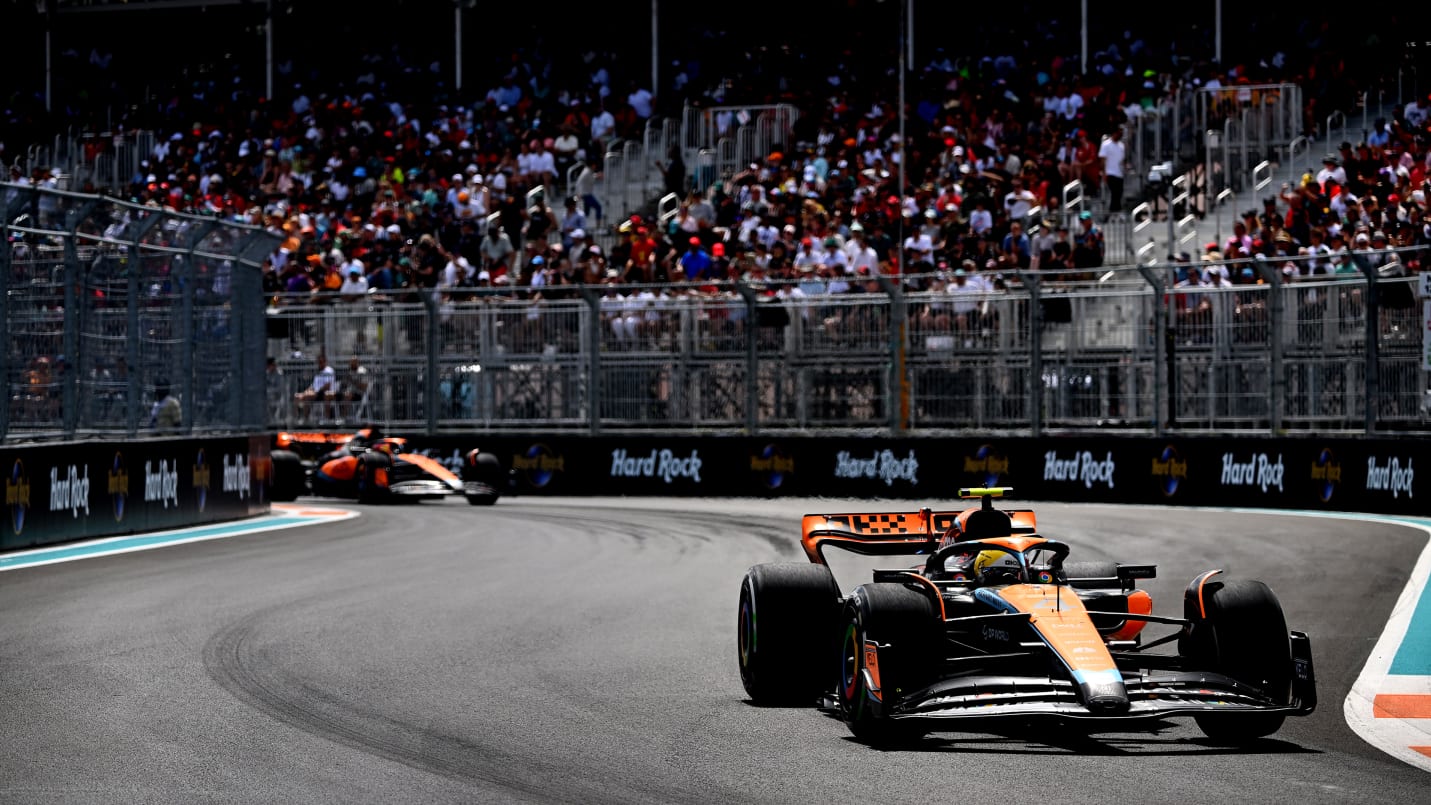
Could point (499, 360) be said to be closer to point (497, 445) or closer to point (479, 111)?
point (497, 445)

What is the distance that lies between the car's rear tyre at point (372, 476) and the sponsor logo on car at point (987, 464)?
679 cm

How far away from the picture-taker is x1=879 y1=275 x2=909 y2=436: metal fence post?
A: 76.1 ft

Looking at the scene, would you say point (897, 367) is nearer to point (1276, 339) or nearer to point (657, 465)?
point (657, 465)

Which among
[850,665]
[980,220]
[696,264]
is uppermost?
[980,220]

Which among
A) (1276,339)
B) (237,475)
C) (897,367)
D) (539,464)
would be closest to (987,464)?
(897,367)

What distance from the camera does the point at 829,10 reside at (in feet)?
120

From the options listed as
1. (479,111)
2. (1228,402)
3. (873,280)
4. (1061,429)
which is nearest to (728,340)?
(873,280)

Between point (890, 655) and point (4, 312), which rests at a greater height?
point (4, 312)

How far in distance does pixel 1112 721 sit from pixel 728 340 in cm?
1746

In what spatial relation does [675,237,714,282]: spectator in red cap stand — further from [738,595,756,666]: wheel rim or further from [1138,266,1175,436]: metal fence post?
[738,595,756,666]: wheel rim

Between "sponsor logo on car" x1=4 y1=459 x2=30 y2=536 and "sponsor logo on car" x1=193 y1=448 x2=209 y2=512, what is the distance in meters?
3.11

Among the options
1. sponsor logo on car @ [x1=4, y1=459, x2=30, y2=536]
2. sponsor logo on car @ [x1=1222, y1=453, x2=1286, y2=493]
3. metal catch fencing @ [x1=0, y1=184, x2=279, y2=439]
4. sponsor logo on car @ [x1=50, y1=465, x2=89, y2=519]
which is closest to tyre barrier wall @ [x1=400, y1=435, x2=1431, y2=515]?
sponsor logo on car @ [x1=1222, y1=453, x2=1286, y2=493]

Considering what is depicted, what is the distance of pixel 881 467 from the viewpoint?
23438 mm

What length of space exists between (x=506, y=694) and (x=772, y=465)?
15.6m
